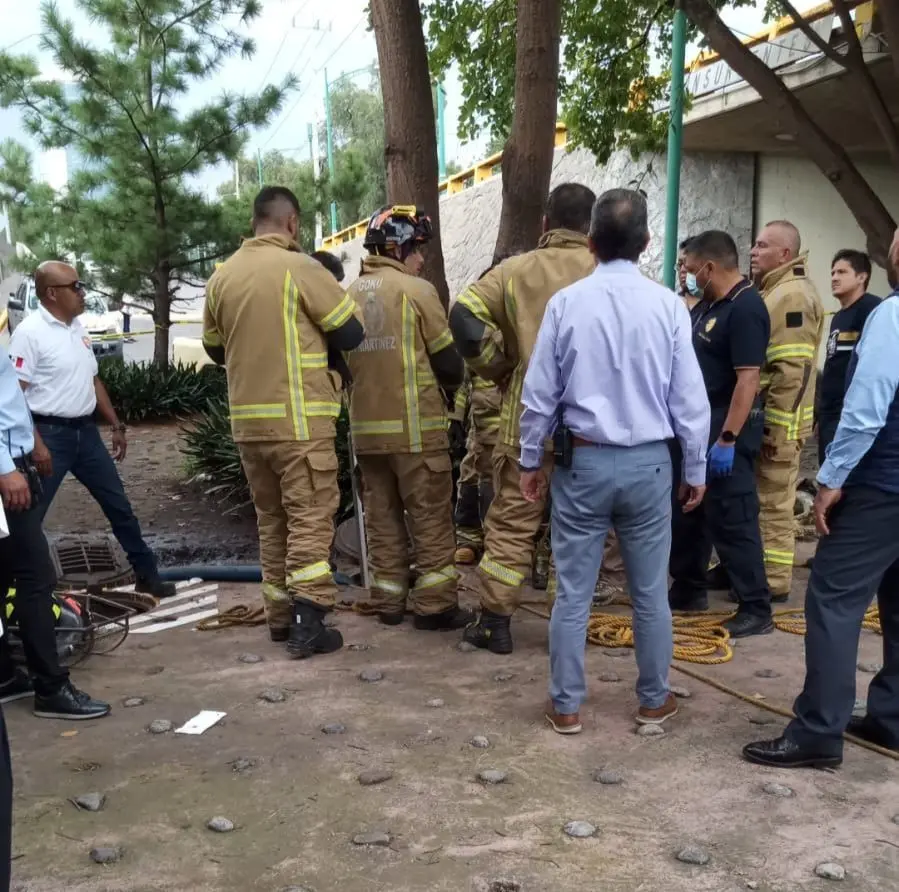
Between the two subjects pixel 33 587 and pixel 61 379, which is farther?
pixel 61 379

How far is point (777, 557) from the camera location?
18.0 ft

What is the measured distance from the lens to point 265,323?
14.9 feet

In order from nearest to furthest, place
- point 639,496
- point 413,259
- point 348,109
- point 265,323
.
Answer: point 639,496 → point 265,323 → point 413,259 → point 348,109

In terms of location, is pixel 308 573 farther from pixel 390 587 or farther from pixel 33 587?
pixel 33 587

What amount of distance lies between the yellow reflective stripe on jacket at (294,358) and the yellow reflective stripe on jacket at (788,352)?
8.06 ft

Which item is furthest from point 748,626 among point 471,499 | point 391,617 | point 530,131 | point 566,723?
point 530,131

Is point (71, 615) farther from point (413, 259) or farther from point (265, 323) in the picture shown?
point (413, 259)

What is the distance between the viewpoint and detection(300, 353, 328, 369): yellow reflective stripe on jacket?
4582 mm

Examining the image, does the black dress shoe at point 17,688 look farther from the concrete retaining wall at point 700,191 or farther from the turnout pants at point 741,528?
the concrete retaining wall at point 700,191

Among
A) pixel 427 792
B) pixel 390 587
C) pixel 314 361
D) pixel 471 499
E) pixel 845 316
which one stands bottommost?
pixel 427 792

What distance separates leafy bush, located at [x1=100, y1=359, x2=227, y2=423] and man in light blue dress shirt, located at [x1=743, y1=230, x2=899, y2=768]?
11029 mm

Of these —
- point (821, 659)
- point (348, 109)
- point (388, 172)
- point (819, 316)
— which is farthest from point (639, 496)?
point (348, 109)

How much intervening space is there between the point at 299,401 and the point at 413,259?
3.55 feet

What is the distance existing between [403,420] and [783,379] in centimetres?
204
